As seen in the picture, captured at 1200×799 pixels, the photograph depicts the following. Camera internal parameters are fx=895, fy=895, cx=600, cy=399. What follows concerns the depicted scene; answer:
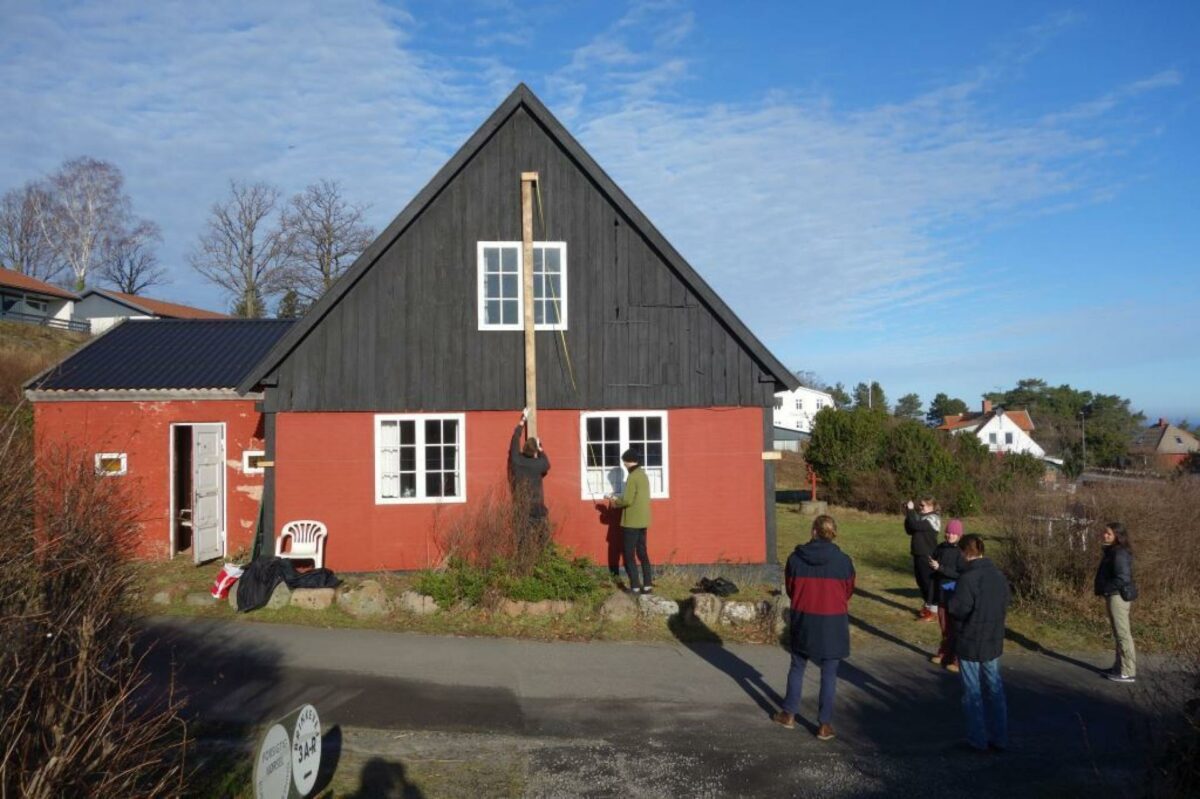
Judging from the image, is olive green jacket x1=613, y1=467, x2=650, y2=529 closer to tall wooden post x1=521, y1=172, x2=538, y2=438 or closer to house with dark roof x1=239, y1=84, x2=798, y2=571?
house with dark roof x1=239, y1=84, x2=798, y2=571

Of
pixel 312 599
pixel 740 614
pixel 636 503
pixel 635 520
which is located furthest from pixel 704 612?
pixel 312 599

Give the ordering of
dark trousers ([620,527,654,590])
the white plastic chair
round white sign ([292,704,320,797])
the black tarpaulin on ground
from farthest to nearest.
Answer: the white plastic chair
dark trousers ([620,527,654,590])
the black tarpaulin on ground
round white sign ([292,704,320,797])

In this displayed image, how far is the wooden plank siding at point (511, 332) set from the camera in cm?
1338

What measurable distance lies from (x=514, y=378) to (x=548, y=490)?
1780 mm

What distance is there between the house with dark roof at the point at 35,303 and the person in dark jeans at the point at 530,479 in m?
44.3

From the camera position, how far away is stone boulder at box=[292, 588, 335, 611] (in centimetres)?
1120

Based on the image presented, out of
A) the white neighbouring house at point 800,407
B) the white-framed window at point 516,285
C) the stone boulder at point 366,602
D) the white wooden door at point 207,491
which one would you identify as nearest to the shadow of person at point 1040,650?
the stone boulder at point 366,602

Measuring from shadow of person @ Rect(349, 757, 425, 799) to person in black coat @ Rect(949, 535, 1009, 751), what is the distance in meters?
4.30

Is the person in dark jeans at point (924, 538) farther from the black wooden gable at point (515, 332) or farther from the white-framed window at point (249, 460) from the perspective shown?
the white-framed window at point (249, 460)

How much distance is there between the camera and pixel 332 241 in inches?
1932

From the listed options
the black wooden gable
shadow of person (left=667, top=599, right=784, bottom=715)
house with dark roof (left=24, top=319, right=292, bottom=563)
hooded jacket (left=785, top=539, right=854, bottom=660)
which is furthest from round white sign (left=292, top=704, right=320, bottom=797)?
house with dark roof (left=24, top=319, right=292, bottom=563)

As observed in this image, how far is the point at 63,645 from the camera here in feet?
15.4

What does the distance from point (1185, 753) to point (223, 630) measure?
9.32 m

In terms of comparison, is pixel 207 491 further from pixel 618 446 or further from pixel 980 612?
pixel 980 612
